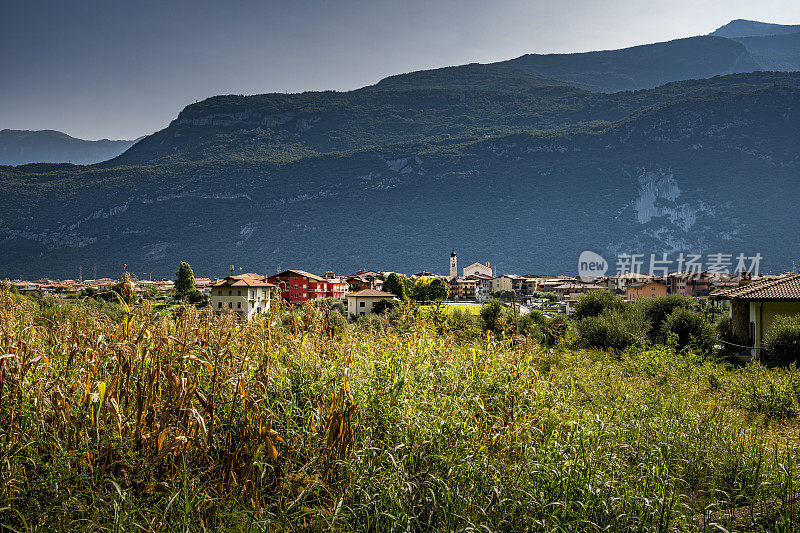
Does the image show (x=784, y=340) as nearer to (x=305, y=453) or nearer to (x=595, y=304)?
(x=595, y=304)

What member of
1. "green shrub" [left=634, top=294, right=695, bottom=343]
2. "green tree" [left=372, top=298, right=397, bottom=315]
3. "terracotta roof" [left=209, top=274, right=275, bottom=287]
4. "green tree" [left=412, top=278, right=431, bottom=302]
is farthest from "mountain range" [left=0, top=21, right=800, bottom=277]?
"terracotta roof" [left=209, top=274, right=275, bottom=287]

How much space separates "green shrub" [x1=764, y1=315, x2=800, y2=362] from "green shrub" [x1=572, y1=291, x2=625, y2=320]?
8.18 m

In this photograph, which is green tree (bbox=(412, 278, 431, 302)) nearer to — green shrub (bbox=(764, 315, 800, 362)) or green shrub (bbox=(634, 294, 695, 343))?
green shrub (bbox=(634, 294, 695, 343))

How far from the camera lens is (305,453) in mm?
3238

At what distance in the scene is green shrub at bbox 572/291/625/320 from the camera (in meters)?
22.9

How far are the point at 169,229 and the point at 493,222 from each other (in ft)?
290

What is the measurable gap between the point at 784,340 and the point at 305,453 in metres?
14.3

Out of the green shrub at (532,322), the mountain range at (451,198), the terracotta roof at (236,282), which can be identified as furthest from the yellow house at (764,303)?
the mountain range at (451,198)

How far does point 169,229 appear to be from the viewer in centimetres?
15225

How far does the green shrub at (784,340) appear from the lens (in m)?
13.5

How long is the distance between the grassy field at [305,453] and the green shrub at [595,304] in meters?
19.2

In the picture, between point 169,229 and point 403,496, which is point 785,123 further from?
point 403,496

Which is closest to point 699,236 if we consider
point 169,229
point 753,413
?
point 169,229

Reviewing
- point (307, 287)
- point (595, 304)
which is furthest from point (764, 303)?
point (307, 287)
